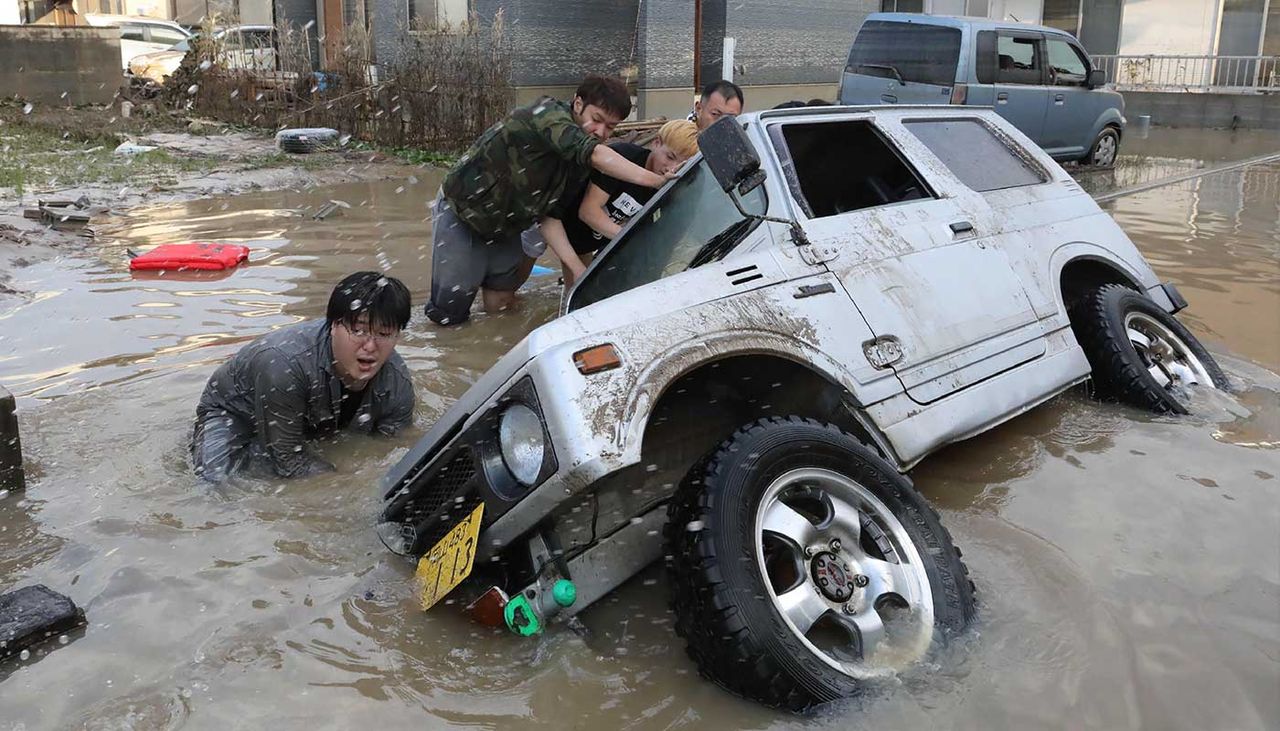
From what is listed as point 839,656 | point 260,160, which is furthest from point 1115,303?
point 260,160

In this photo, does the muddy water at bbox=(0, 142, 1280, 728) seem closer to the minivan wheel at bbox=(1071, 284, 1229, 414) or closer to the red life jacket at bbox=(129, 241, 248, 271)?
the minivan wheel at bbox=(1071, 284, 1229, 414)

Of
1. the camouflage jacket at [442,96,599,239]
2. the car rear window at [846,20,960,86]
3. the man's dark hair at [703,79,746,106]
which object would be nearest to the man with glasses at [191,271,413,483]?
the camouflage jacket at [442,96,599,239]

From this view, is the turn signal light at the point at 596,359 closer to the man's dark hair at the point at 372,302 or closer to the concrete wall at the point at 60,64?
the man's dark hair at the point at 372,302

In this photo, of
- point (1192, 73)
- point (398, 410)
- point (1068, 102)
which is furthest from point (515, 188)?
point (1192, 73)

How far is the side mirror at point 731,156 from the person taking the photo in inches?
136

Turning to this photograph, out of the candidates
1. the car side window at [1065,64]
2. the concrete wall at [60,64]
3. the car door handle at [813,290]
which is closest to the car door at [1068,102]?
the car side window at [1065,64]

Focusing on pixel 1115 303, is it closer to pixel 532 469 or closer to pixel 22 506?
pixel 532 469

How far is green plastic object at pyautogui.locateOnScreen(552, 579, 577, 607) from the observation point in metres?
2.87

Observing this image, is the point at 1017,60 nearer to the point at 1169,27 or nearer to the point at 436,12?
the point at 436,12

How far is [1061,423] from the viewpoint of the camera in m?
4.79

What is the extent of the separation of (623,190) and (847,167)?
1793 mm

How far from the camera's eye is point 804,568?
2.84 metres

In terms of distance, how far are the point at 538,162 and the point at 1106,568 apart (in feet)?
12.8

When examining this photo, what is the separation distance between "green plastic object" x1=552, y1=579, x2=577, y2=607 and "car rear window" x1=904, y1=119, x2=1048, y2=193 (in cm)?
267
